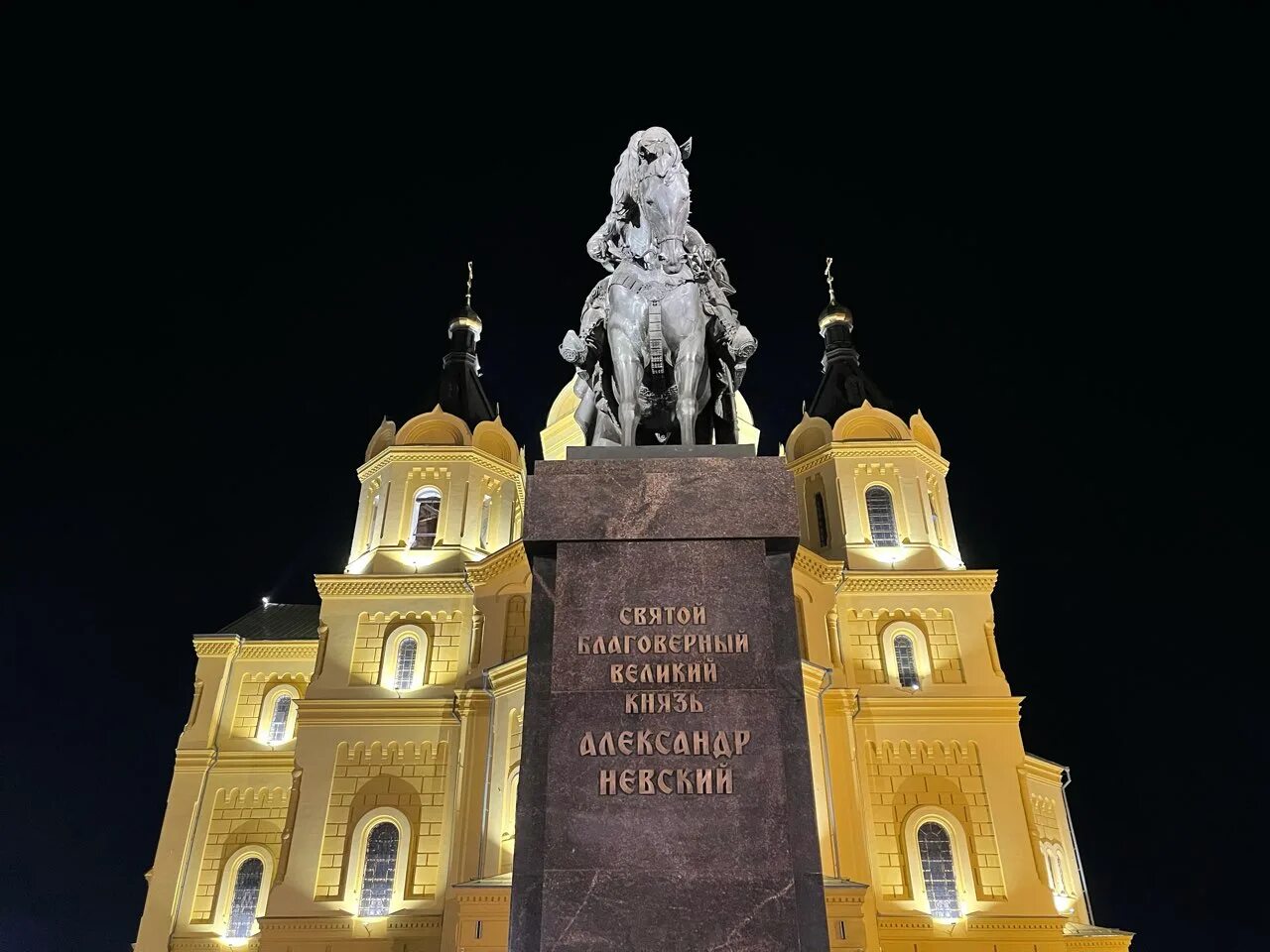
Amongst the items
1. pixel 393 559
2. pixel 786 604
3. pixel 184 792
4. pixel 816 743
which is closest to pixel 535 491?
pixel 786 604

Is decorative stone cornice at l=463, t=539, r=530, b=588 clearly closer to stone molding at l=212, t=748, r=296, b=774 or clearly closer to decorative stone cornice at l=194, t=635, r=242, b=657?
stone molding at l=212, t=748, r=296, b=774

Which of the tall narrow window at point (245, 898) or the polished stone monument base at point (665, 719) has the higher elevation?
the tall narrow window at point (245, 898)

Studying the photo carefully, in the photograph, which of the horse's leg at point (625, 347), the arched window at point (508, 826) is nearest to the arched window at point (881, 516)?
the arched window at point (508, 826)

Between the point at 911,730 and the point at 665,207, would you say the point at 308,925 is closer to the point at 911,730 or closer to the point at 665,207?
the point at 911,730

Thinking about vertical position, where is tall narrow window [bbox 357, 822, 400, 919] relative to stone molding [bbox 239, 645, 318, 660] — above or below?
below

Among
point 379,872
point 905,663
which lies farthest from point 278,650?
point 905,663

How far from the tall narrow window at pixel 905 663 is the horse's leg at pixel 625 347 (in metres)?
20.2

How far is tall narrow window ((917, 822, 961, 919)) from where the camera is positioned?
22.7m

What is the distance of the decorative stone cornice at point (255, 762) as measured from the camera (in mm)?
28250

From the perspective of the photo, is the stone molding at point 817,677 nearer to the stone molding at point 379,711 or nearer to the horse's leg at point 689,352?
the stone molding at point 379,711

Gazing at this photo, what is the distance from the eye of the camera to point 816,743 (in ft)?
75.4

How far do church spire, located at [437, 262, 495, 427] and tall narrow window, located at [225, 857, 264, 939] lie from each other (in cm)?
1414

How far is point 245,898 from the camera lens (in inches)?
1040

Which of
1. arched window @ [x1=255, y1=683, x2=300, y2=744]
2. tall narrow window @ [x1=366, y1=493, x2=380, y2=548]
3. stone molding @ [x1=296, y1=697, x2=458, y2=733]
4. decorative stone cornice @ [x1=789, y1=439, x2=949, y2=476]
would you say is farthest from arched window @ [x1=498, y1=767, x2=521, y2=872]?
decorative stone cornice @ [x1=789, y1=439, x2=949, y2=476]
